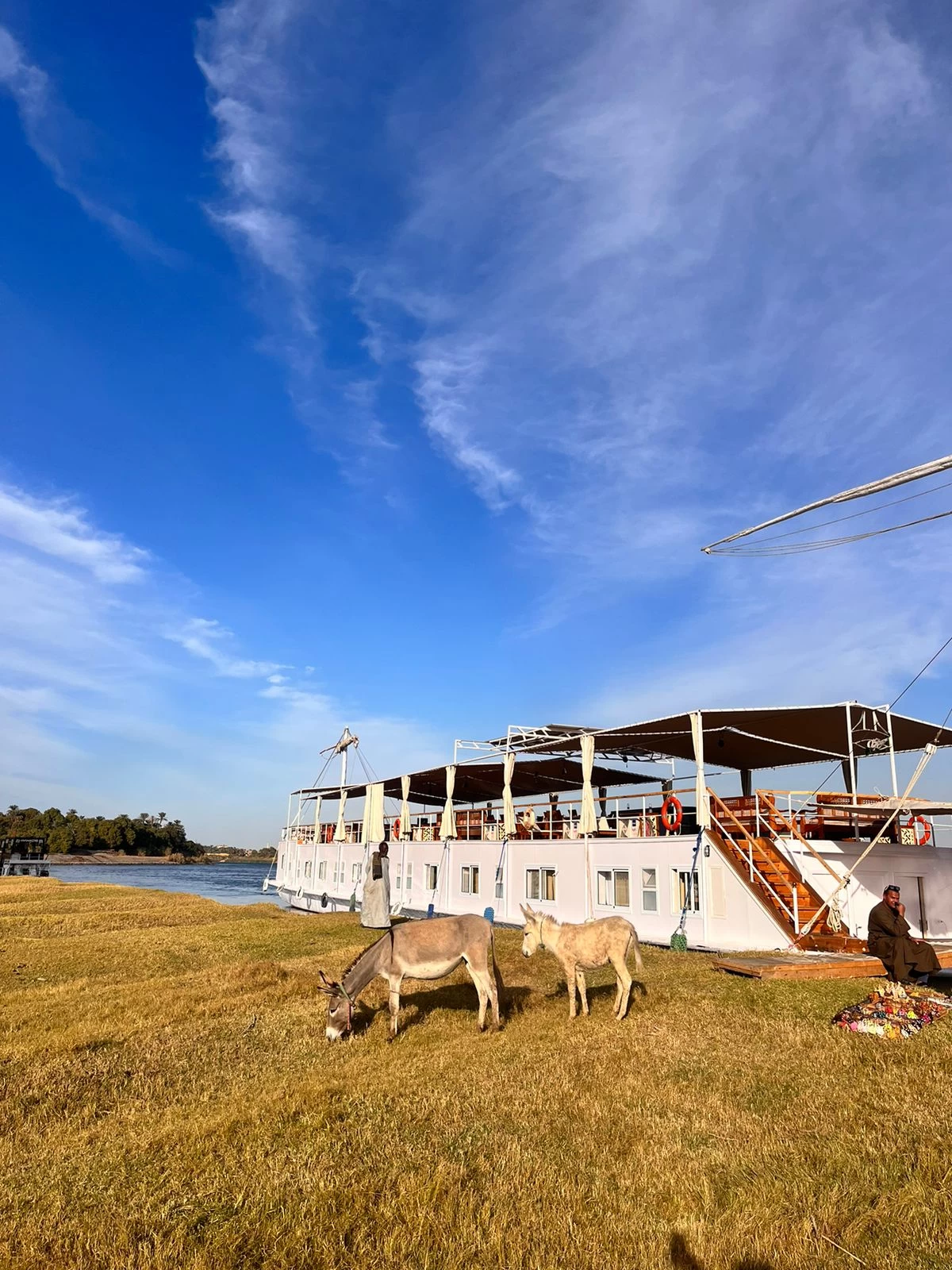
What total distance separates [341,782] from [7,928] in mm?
28197

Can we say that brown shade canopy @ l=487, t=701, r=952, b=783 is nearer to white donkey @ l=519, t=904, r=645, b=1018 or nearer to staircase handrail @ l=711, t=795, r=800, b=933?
staircase handrail @ l=711, t=795, r=800, b=933

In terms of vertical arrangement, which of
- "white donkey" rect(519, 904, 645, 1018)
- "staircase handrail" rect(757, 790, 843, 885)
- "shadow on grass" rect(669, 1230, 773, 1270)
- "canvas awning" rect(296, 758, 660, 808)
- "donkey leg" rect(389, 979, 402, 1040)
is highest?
"canvas awning" rect(296, 758, 660, 808)

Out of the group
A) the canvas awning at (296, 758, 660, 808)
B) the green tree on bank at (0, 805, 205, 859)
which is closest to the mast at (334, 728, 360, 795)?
the canvas awning at (296, 758, 660, 808)

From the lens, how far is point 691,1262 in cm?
536

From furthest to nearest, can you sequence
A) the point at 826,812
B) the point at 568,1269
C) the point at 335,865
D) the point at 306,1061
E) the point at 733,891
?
the point at 335,865 < the point at 826,812 < the point at 733,891 < the point at 306,1061 < the point at 568,1269

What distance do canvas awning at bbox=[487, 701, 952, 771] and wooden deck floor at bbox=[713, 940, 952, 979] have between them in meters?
8.71

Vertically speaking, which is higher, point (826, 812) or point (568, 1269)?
point (826, 812)

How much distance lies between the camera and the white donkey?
1288cm

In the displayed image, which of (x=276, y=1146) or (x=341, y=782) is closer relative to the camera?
(x=276, y=1146)

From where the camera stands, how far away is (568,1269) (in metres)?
5.25

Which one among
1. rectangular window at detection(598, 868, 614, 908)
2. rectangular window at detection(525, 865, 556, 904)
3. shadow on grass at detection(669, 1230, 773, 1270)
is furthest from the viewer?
rectangular window at detection(525, 865, 556, 904)

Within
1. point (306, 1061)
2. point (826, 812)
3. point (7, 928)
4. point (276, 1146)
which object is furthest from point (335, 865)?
point (276, 1146)

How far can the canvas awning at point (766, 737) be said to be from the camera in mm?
26859

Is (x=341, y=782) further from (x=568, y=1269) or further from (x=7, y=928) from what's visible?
(x=568, y=1269)
